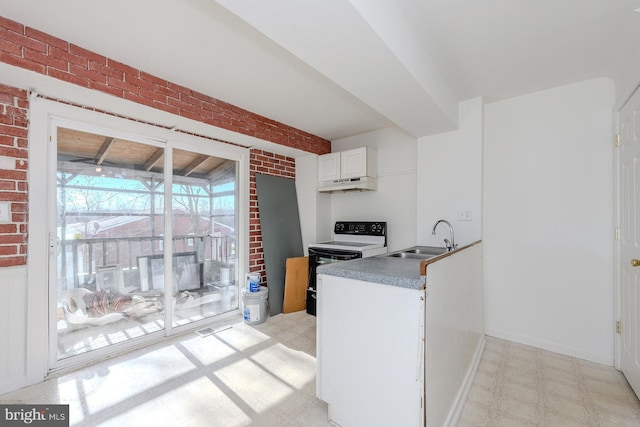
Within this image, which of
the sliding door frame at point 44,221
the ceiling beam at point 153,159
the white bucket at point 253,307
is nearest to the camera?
the sliding door frame at point 44,221

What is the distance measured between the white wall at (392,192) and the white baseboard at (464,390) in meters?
1.41

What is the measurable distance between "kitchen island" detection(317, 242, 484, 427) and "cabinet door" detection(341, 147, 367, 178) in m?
1.91

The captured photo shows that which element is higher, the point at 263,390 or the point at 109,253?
the point at 109,253

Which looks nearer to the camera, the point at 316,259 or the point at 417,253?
the point at 417,253

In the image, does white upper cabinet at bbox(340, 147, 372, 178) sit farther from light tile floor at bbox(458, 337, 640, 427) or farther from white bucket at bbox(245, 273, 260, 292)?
light tile floor at bbox(458, 337, 640, 427)

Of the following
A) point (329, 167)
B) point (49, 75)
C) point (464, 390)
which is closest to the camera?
point (49, 75)

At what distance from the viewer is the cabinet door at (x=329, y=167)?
3.74 meters

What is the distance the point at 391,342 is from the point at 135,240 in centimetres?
255

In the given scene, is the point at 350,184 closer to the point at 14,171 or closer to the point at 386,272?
the point at 386,272


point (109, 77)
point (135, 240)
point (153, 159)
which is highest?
point (109, 77)

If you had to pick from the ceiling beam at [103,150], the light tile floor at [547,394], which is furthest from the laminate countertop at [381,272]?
the ceiling beam at [103,150]

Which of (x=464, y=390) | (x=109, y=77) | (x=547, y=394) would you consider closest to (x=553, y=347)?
(x=547, y=394)

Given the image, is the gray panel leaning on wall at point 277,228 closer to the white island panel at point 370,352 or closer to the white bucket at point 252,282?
the white bucket at point 252,282

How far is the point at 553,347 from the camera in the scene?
2.59 meters
